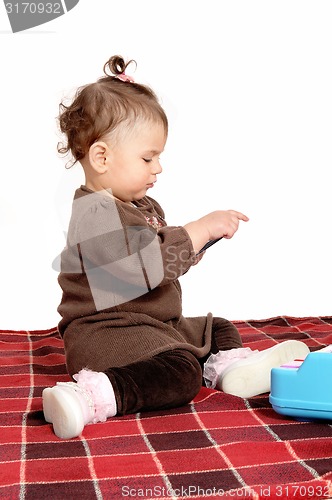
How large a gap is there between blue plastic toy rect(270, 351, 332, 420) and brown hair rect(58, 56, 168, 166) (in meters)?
0.49

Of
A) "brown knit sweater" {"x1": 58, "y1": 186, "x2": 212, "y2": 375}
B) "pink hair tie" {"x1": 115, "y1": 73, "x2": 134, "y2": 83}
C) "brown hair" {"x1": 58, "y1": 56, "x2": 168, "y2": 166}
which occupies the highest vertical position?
"pink hair tie" {"x1": 115, "y1": 73, "x2": 134, "y2": 83}

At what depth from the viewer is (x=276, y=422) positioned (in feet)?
4.32

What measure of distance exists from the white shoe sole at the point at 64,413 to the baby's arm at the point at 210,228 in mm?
360

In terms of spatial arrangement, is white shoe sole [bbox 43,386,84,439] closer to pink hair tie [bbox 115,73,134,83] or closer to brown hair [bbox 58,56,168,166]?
brown hair [bbox 58,56,168,166]

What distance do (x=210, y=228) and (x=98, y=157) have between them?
228 mm

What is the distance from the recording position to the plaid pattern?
1050mm

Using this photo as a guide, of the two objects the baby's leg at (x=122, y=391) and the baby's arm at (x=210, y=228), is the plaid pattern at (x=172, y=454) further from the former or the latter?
the baby's arm at (x=210, y=228)

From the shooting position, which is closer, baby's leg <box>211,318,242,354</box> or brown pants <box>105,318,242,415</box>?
brown pants <box>105,318,242,415</box>

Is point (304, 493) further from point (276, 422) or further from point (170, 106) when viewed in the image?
point (170, 106)

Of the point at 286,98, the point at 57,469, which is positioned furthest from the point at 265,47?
the point at 57,469

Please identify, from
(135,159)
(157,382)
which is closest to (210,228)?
(135,159)

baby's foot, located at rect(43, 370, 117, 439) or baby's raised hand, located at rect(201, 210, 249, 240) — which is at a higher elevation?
baby's raised hand, located at rect(201, 210, 249, 240)

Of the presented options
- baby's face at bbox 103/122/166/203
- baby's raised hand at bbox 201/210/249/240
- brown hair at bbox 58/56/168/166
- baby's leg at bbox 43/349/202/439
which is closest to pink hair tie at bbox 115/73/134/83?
brown hair at bbox 58/56/168/166

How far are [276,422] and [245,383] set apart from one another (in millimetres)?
153
